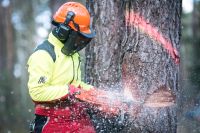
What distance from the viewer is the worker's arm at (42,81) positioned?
4484 mm

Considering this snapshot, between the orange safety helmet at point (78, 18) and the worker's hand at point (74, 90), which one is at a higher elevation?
the orange safety helmet at point (78, 18)

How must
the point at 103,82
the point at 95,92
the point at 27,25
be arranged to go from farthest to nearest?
1. the point at 27,25
2. the point at 103,82
3. the point at 95,92

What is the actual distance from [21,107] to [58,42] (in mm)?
11813

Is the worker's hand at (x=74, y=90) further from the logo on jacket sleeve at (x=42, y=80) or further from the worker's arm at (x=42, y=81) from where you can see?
the logo on jacket sleeve at (x=42, y=80)

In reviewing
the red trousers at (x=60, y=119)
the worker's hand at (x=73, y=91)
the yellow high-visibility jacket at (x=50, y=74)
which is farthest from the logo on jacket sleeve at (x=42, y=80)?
the red trousers at (x=60, y=119)

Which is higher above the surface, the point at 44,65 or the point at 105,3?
the point at 105,3

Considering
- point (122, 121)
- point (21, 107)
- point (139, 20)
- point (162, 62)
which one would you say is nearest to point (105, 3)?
point (139, 20)

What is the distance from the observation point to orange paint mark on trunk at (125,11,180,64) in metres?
4.91

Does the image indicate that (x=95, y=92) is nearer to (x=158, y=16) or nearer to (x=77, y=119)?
(x=77, y=119)

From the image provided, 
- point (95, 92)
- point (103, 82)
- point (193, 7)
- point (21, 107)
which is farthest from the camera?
point (193, 7)

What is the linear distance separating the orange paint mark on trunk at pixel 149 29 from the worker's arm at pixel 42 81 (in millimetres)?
1049

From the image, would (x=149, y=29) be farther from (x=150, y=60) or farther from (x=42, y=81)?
(x=42, y=81)

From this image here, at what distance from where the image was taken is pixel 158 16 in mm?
4914

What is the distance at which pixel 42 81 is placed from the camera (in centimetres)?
450
